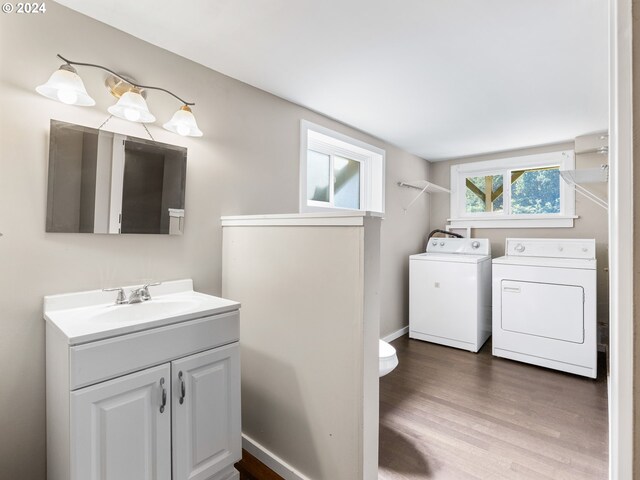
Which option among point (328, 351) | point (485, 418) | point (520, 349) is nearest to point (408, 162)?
point (520, 349)

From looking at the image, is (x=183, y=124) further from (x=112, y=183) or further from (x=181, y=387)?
(x=181, y=387)

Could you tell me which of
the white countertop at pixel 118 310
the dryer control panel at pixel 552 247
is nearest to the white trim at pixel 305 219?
the white countertop at pixel 118 310

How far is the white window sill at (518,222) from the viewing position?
10.8 ft

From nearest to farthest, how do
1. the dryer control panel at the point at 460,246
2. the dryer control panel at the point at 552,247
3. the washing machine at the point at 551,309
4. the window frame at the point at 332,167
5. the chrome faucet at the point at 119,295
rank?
the chrome faucet at the point at 119,295 < the washing machine at the point at 551,309 < the window frame at the point at 332,167 < the dryer control panel at the point at 552,247 < the dryer control panel at the point at 460,246

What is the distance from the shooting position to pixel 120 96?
150 centimetres

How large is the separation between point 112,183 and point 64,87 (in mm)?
414

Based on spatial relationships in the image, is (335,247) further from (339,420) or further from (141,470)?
(141,470)

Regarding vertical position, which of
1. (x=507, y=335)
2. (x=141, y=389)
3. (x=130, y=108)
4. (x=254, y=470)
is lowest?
(x=254, y=470)

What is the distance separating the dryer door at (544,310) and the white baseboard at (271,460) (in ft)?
7.47

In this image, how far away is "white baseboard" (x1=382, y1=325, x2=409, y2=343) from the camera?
11.0ft

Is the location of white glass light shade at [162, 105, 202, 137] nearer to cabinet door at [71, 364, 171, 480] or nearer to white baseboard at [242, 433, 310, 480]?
cabinet door at [71, 364, 171, 480]

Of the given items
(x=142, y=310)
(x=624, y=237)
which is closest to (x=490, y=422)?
(x=624, y=237)

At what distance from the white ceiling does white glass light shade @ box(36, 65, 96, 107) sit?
36 cm

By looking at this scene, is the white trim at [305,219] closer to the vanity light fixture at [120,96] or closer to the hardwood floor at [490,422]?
the vanity light fixture at [120,96]
